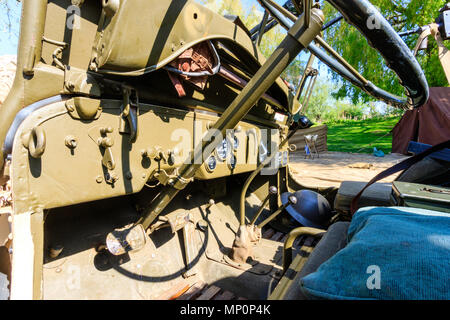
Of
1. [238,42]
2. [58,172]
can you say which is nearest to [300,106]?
[238,42]

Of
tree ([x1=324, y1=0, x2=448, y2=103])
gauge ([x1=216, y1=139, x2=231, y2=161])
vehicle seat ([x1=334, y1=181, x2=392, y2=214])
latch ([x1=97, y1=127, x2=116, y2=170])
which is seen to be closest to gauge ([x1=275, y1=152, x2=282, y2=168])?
vehicle seat ([x1=334, y1=181, x2=392, y2=214])

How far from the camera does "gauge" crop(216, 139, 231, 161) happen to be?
2072 millimetres

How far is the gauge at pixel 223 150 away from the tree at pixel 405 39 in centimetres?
1068

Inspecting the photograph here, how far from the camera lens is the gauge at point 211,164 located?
1956mm

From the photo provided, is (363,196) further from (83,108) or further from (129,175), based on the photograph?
(83,108)

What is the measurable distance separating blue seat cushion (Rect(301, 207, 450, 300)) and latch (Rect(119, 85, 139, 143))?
106 cm

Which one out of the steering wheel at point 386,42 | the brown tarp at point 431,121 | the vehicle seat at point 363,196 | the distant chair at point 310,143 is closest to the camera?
the steering wheel at point 386,42

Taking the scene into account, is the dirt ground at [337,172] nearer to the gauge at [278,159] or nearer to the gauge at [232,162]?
the gauge at [278,159]

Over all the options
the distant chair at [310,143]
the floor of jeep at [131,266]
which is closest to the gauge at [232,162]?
the floor of jeep at [131,266]

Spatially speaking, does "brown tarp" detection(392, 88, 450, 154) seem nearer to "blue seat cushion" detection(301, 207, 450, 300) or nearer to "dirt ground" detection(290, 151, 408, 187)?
"dirt ground" detection(290, 151, 408, 187)

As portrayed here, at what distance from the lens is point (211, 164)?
2.00 m

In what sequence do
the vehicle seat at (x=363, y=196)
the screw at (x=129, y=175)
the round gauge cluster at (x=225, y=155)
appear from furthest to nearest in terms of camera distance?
the round gauge cluster at (x=225, y=155) < the vehicle seat at (x=363, y=196) < the screw at (x=129, y=175)

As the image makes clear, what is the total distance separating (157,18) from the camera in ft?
3.77

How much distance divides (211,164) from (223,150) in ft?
0.66
